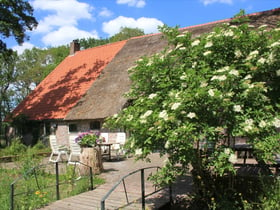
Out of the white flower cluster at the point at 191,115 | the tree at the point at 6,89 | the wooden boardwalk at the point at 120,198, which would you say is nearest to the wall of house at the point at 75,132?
the wooden boardwalk at the point at 120,198

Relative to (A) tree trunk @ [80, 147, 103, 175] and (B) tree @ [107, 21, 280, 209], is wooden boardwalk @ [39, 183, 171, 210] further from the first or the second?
(A) tree trunk @ [80, 147, 103, 175]

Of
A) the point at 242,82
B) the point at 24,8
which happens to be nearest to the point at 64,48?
the point at 24,8

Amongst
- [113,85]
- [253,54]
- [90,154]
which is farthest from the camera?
[113,85]

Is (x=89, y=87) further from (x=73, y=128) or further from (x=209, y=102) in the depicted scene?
(x=209, y=102)

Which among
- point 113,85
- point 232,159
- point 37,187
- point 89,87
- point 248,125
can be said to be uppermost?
point 89,87

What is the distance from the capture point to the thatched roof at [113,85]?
14.1 m

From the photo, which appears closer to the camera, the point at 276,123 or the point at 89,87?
the point at 276,123

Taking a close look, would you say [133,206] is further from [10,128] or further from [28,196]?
[10,128]

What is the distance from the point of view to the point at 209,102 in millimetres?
3936

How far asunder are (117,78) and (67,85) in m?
4.76

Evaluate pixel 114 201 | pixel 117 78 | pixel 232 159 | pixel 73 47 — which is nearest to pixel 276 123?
pixel 232 159

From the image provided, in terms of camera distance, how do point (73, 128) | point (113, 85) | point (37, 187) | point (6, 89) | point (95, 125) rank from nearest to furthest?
point (37, 187) < point (95, 125) < point (113, 85) < point (73, 128) < point (6, 89)

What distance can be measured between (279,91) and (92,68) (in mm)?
15631

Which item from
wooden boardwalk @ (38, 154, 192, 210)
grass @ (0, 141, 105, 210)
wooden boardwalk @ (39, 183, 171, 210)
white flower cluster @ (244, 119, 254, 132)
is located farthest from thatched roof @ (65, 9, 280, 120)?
white flower cluster @ (244, 119, 254, 132)
